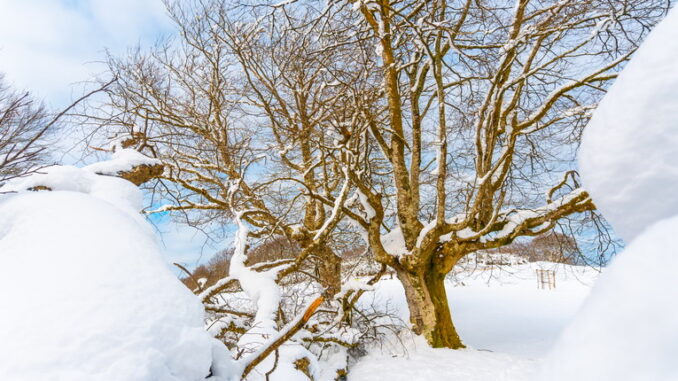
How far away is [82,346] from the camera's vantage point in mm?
1121

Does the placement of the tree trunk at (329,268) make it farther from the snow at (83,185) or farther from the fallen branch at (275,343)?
the fallen branch at (275,343)

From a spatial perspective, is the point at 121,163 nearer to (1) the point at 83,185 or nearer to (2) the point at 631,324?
(1) the point at 83,185

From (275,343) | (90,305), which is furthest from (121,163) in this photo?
(275,343)

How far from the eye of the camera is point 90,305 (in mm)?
1210

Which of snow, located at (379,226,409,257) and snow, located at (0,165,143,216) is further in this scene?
snow, located at (379,226,409,257)

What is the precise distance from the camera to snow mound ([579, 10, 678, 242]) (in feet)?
2.23

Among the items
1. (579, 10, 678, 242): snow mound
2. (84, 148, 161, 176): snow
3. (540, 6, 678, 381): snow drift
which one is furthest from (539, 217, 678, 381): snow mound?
(84, 148, 161, 176): snow

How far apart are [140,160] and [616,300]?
10.3 feet

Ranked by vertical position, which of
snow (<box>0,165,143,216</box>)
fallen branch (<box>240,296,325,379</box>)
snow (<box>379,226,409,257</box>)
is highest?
snow (<box>379,226,409,257</box>)

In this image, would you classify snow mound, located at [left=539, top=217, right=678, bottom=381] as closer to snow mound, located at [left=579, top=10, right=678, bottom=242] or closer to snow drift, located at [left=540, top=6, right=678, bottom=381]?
snow drift, located at [left=540, top=6, right=678, bottom=381]

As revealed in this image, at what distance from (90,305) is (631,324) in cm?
154

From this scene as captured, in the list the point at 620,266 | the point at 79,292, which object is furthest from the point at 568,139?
the point at 79,292

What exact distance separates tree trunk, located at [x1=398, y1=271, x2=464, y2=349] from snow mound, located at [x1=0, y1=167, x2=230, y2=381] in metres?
4.75

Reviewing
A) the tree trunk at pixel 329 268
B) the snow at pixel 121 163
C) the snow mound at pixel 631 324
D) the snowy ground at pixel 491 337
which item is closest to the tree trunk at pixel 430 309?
the snowy ground at pixel 491 337
